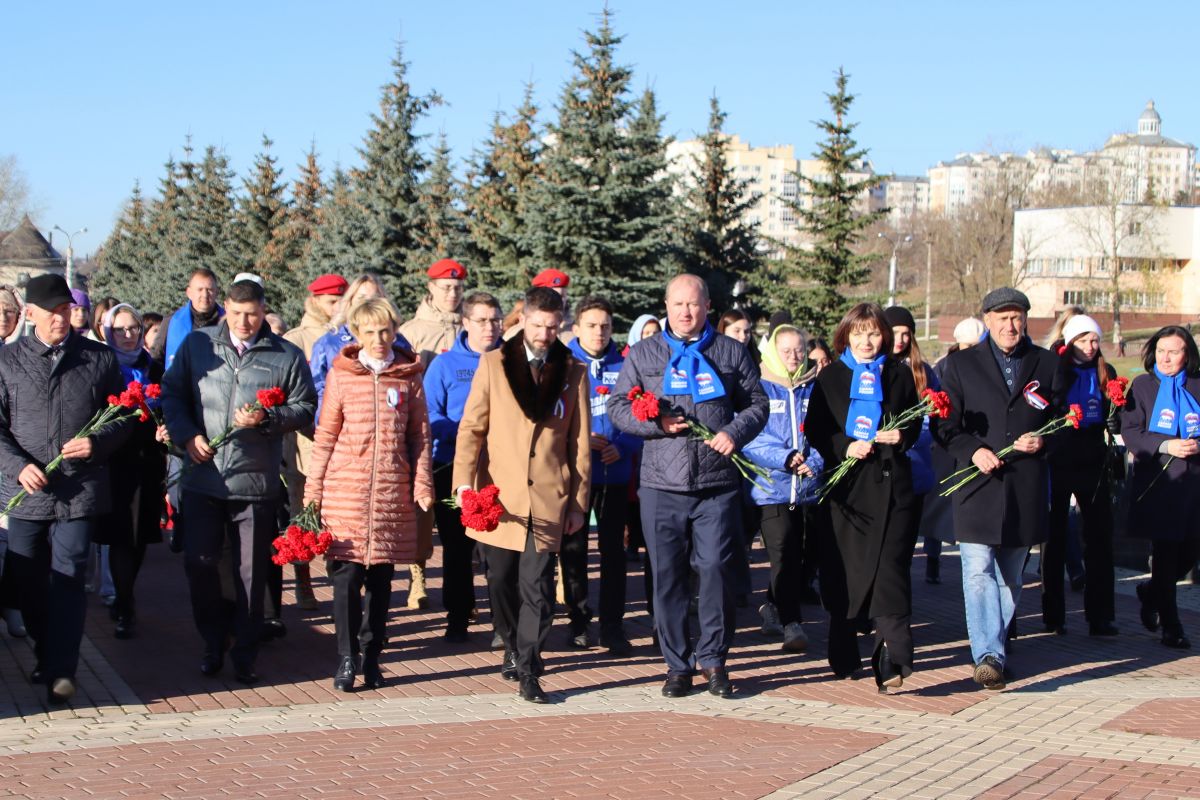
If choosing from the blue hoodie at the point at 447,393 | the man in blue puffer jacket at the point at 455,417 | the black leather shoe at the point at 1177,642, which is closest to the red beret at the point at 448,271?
the man in blue puffer jacket at the point at 455,417

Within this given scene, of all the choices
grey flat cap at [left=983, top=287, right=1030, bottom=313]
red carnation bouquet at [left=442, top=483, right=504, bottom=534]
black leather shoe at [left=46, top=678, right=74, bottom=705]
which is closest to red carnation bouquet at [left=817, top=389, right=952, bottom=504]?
grey flat cap at [left=983, top=287, right=1030, bottom=313]

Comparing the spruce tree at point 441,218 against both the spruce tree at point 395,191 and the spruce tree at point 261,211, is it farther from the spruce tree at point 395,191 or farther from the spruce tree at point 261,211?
the spruce tree at point 261,211

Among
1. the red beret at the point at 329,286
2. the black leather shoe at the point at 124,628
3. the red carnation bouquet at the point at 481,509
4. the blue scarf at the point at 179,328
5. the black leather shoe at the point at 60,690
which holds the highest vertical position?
the red beret at the point at 329,286

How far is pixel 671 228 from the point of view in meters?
28.7

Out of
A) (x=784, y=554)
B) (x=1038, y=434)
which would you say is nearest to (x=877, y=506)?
(x=1038, y=434)

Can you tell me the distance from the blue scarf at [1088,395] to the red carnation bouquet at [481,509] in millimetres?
4423

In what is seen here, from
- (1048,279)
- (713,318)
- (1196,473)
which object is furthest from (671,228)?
(1048,279)

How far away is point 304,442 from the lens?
29.8ft

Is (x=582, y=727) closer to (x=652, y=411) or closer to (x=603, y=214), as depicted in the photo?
(x=652, y=411)

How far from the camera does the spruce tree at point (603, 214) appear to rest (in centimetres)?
2448

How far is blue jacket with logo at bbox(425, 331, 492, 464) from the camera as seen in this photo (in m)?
8.38

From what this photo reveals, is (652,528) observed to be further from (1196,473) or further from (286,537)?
(1196,473)

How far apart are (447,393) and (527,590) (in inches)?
72.8

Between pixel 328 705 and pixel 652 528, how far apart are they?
188 centimetres
